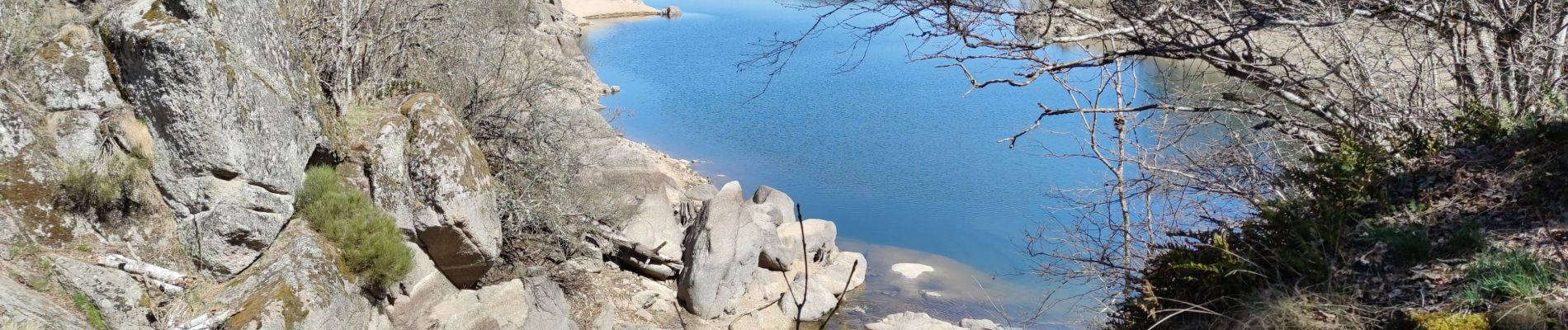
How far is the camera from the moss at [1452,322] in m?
3.86

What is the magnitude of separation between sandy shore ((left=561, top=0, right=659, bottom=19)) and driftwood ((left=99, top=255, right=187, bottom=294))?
47.5 m

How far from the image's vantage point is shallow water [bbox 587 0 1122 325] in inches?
663

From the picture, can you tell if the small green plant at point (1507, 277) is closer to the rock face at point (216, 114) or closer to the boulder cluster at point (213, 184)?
the boulder cluster at point (213, 184)

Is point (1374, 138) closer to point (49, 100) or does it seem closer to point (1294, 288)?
point (1294, 288)

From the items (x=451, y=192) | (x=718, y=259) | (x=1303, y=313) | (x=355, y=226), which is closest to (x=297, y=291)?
(x=355, y=226)

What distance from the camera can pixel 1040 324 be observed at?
13.3 meters

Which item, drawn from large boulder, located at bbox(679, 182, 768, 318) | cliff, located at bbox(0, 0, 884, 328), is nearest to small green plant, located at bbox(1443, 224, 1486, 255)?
cliff, located at bbox(0, 0, 884, 328)

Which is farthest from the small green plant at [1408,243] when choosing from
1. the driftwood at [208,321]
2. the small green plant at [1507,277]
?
the driftwood at [208,321]

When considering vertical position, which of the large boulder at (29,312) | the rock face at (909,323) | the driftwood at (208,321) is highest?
the large boulder at (29,312)

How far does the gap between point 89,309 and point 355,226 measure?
7.19 ft

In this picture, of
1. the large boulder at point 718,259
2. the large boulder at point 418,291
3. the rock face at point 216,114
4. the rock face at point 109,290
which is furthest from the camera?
the large boulder at point 718,259

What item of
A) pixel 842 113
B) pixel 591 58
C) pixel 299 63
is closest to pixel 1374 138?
pixel 299 63

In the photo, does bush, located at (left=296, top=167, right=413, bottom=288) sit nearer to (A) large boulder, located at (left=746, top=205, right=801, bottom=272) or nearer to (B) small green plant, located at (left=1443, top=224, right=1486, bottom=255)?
(A) large boulder, located at (left=746, top=205, right=801, bottom=272)

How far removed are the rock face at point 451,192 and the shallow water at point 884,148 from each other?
474 centimetres
